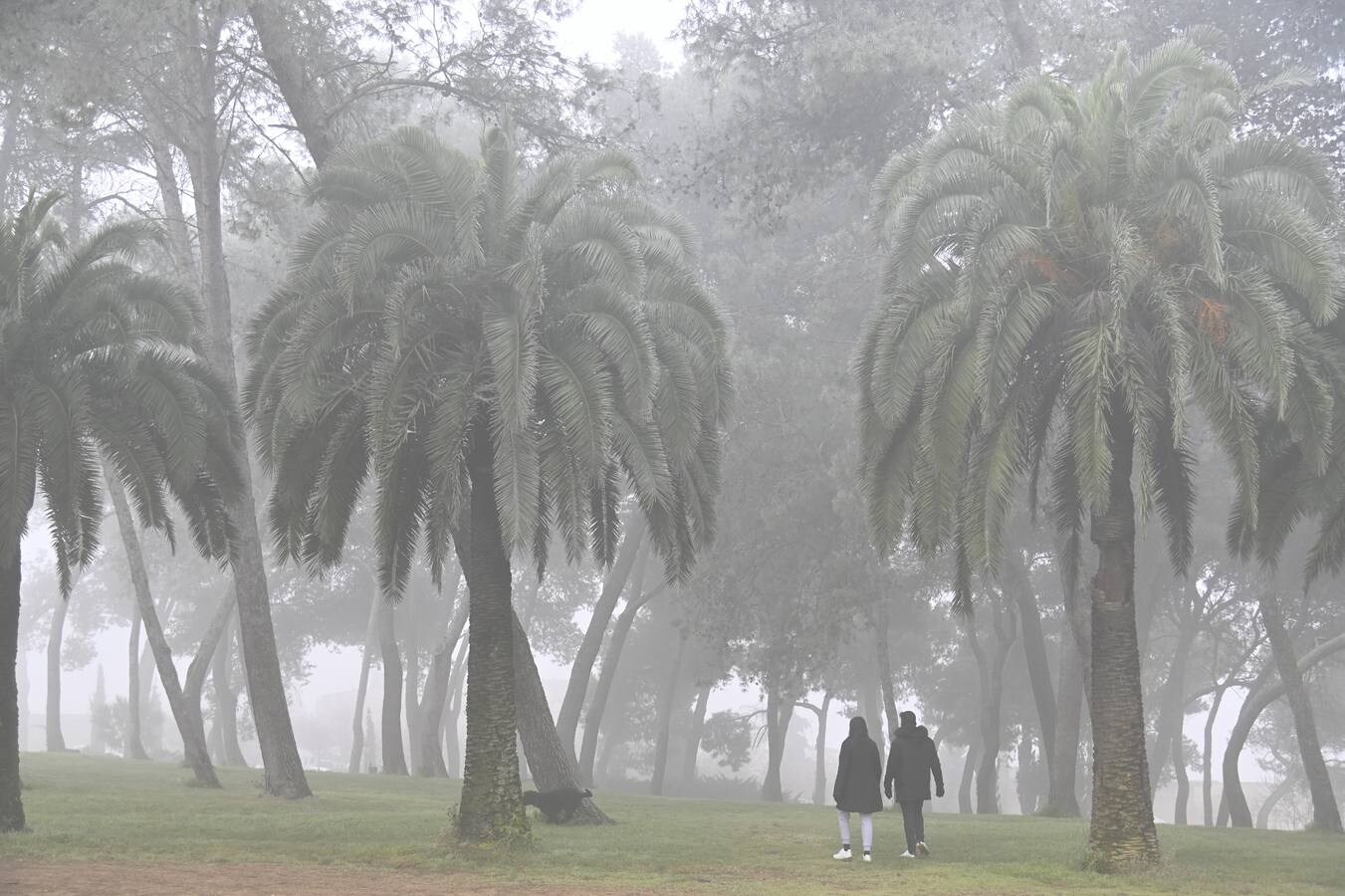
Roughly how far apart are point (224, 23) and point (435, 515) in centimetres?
1601

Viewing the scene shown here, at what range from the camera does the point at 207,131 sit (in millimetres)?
28266

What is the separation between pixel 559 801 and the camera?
22078mm

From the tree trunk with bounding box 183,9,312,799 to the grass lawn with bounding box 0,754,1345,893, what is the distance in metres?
0.89

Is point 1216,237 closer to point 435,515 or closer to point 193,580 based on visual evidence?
point 435,515

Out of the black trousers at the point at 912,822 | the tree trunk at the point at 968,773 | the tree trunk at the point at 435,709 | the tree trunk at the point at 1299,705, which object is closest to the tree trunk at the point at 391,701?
the tree trunk at the point at 435,709

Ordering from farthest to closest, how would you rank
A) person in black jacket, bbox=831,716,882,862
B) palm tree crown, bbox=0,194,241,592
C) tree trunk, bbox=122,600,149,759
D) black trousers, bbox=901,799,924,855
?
tree trunk, bbox=122,600,149,759 → palm tree crown, bbox=0,194,241,592 → black trousers, bbox=901,799,924,855 → person in black jacket, bbox=831,716,882,862

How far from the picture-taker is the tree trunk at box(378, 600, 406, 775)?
1522 inches

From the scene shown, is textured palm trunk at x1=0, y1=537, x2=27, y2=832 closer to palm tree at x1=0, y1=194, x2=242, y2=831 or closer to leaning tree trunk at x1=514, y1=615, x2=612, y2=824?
palm tree at x1=0, y1=194, x2=242, y2=831

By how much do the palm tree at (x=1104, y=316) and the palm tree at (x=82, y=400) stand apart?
361 inches

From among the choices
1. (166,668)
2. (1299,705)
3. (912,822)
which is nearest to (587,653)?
(166,668)

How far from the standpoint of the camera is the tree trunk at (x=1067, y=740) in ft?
95.1

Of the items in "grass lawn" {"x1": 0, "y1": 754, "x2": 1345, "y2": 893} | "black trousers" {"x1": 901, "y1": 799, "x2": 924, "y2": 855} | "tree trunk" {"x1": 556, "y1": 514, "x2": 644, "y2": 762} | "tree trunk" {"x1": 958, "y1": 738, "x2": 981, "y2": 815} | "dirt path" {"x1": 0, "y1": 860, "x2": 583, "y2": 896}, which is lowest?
"dirt path" {"x1": 0, "y1": 860, "x2": 583, "y2": 896}

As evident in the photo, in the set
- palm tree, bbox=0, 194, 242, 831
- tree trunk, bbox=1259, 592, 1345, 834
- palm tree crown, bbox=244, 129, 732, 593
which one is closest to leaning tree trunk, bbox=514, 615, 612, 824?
palm tree crown, bbox=244, 129, 732, 593

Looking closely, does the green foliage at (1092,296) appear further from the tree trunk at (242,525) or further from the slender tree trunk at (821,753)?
the slender tree trunk at (821,753)
